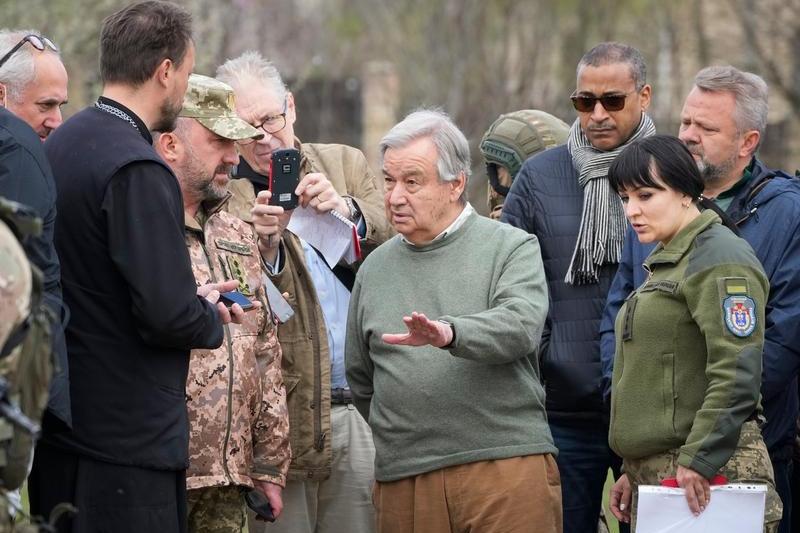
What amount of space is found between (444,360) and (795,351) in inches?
50.1

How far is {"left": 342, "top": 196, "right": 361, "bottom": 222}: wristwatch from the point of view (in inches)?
213

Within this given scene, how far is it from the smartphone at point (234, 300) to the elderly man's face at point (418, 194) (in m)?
0.66

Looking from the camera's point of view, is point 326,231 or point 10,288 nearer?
point 10,288

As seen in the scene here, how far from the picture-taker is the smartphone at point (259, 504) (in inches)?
192

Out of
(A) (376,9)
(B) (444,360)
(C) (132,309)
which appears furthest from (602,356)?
(A) (376,9)

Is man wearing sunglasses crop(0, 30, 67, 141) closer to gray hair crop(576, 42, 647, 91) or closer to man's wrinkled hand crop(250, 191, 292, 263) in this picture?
man's wrinkled hand crop(250, 191, 292, 263)

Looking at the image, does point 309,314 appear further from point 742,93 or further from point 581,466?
point 742,93

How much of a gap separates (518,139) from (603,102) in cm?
70

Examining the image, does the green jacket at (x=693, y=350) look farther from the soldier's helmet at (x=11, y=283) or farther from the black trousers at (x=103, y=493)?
the soldier's helmet at (x=11, y=283)

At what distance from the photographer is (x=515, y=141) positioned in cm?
616

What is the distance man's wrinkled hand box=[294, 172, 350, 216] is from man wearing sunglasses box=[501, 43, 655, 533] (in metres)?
0.76

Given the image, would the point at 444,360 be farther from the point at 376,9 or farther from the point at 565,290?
the point at 376,9

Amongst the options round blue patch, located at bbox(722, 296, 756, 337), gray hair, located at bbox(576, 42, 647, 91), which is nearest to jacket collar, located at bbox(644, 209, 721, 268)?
round blue patch, located at bbox(722, 296, 756, 337)

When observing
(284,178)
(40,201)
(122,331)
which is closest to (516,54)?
(284,178)
